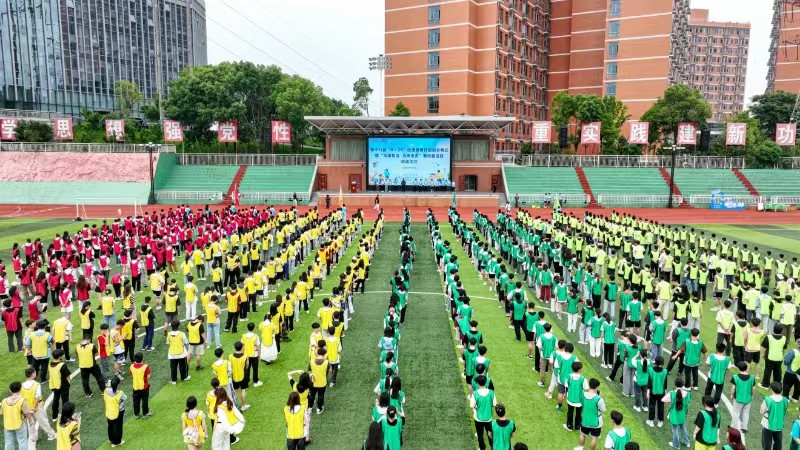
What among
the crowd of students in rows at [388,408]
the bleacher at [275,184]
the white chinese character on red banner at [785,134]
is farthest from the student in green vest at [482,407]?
the white chinese character on red banner at [785,134]

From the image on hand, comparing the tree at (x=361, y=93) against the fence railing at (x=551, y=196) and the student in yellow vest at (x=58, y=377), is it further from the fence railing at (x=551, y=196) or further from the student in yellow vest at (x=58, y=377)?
the student in yellow vest at (x=58, y=377)

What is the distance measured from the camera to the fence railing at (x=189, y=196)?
43.9m

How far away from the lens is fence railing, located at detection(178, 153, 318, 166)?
49.1m

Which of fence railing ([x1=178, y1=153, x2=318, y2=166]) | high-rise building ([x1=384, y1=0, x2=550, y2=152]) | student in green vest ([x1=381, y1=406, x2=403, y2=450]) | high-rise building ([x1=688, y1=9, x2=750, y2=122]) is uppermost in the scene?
high-rise building ([x1=688, y1=9, x2=750, y2=122])

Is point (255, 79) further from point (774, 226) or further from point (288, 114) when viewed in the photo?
point (774, 226)

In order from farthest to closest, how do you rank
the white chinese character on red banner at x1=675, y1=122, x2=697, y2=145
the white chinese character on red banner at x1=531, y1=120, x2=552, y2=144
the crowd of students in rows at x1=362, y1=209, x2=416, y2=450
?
the white chinese character on red banner at x1=531, y1=120, x2=552, y2=144 → the white chinese character on red banner at x1=675, y1=122, x2=697, y2=145 → the crowd of students in rows at x1=362, y1=209, x2=416, y2=450

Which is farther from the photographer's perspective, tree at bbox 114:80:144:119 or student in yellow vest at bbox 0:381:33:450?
tree at bbox 114:80:144:119

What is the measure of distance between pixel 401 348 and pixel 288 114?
144ft

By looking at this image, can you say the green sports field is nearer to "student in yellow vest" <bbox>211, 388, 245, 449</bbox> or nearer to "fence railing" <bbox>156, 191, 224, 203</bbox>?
"student in yellow vest" <bbox>211, 388, 245, 449</bbox>

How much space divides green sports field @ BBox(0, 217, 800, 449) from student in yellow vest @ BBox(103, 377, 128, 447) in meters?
0.36

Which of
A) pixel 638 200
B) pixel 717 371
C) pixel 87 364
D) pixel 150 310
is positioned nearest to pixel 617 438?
pixel 717 371

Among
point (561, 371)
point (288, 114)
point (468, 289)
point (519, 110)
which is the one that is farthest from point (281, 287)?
point (519, 110)

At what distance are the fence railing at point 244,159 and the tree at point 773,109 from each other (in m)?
Answer: 57.8

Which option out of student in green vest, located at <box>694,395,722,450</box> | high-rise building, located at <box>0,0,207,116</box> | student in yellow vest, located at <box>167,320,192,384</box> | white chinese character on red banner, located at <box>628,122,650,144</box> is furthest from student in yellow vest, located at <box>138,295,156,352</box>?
high-rise building, located at <box>0,0,207,116</box>
